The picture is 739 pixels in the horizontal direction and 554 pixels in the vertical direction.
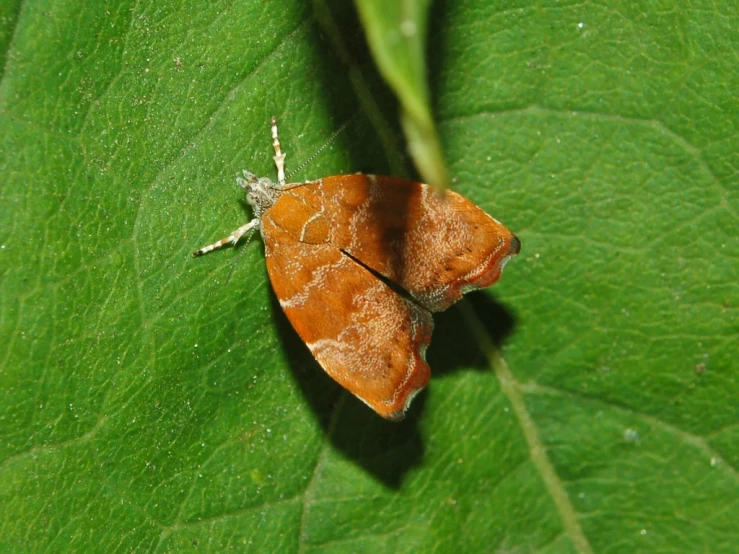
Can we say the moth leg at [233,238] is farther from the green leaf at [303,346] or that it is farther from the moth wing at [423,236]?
the moth wing at [423,236]

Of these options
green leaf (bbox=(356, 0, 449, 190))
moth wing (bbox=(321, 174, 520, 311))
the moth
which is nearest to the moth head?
the moth

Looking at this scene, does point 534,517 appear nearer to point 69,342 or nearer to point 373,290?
point 373,290

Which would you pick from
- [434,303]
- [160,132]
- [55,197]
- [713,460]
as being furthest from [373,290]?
[713,460]

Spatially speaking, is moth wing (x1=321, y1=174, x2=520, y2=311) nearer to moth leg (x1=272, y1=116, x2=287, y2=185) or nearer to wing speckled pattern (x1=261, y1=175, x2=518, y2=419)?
wing speckled pattern (x1=261, y1=175, x2=518, y2=419)

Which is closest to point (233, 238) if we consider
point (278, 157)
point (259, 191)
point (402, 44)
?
point (259, 191)

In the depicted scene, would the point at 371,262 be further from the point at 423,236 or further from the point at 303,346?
the point at 303,346

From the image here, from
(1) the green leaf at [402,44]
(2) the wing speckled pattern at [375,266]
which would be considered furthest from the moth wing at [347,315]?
(1) the green leaf at [402,44]
